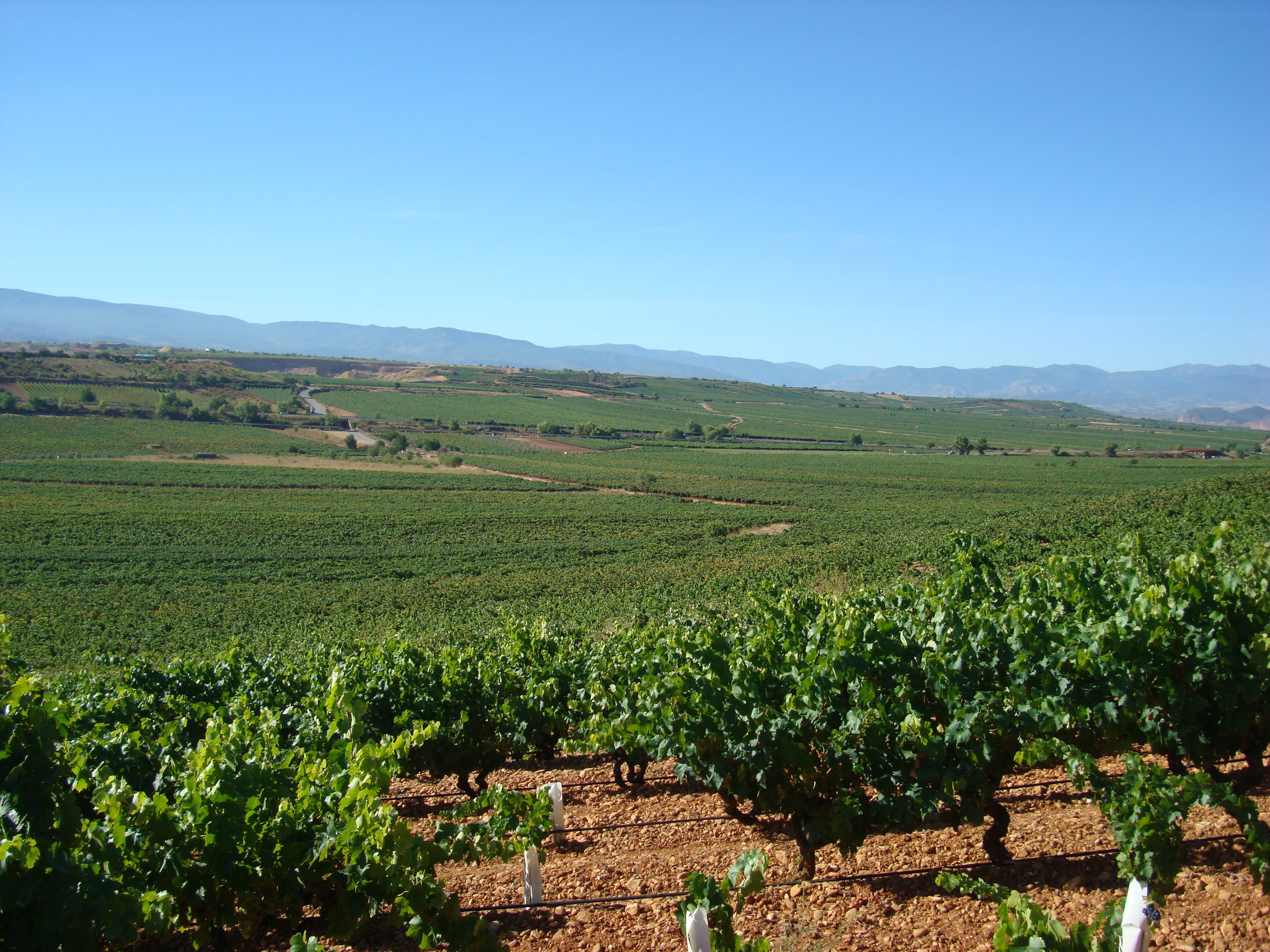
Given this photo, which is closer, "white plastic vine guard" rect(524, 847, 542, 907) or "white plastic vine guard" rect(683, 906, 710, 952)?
"white plastic vine guard" rect(683, 906, 710, 952)

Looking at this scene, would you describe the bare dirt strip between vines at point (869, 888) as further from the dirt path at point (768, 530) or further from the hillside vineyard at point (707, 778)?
the dirt path at point (768, 530)

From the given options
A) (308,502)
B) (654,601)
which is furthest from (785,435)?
(654,601)

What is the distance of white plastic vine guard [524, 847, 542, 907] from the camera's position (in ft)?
19.5

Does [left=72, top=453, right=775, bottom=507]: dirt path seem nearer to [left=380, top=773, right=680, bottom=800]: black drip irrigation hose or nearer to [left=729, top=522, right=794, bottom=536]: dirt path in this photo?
[left=729, top=522, right=794, bottom=536]: dirt path

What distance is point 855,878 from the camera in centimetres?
623

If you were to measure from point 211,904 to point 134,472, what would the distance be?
261 feet

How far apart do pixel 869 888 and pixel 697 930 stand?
2.53 metres

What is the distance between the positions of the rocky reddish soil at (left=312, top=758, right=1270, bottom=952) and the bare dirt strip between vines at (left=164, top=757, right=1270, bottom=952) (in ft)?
0.04

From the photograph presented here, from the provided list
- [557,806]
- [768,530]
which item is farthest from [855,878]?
[768,530]

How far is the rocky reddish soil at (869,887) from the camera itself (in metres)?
5.13

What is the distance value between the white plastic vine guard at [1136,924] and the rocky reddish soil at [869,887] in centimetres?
120

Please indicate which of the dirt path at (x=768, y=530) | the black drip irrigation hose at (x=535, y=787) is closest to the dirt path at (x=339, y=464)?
the dirt path at (x=768, y=530)

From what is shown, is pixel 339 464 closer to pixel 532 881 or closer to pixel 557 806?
pixel 557 806

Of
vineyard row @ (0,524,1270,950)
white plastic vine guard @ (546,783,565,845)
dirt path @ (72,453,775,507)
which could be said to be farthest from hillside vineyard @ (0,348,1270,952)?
dirt path @ (72,453,775,507)
